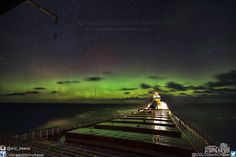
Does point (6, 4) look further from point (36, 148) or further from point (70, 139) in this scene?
point (70, 139)

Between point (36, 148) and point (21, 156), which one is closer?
point (21, 156)

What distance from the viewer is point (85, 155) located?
1391 centimetres

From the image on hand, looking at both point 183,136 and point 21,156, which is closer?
point 21,156

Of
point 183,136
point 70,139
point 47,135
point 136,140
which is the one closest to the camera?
point 136,140

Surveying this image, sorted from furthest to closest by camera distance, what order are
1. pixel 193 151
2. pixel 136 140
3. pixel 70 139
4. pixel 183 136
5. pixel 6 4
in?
1. pixel 70 139
2. pixel 183 136
3. pixel 136 140
4. pixel 193 151
5. pixel 6 4

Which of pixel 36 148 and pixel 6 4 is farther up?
pixel 6 4

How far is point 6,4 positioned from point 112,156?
11639 millimetres

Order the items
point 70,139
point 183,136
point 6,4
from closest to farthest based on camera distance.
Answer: point 6,4, point 183,136, point 70,139

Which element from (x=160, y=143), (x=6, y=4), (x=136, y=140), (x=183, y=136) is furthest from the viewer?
(x=183, y=136)

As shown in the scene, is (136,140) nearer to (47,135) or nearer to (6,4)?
(47,135)

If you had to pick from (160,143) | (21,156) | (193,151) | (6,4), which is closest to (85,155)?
(21,156)

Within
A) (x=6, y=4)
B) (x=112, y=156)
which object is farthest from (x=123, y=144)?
Result: (x=6, y=4)

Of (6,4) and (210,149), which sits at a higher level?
(6,4)

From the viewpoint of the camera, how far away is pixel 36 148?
53.0 feet
